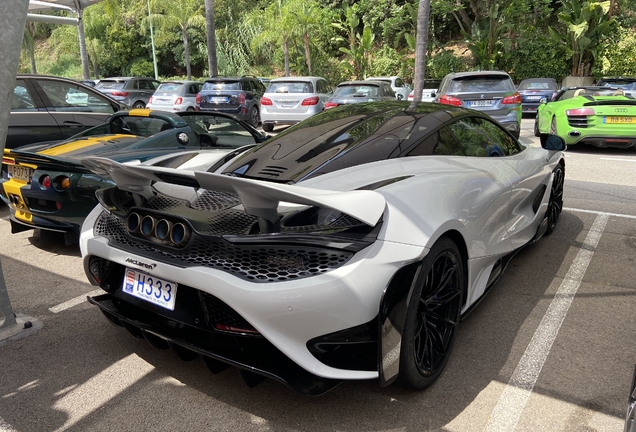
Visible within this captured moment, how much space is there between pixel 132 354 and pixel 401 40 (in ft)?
104

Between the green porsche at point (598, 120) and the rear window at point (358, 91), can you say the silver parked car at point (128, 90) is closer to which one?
the rear window at point (358, 91)

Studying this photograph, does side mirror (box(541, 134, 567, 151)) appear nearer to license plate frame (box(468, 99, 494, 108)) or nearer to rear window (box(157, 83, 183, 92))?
license plate frame (box(468, 99, 494, 108))

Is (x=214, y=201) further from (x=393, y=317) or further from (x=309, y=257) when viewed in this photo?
(x=393, y=317)

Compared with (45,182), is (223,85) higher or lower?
higher

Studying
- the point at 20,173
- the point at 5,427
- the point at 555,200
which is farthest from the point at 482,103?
the point at 5,427

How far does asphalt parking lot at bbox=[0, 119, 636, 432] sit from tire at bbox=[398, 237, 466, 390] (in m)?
0.14

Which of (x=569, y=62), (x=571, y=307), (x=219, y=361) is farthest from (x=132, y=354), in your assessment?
(x=569, y=62)

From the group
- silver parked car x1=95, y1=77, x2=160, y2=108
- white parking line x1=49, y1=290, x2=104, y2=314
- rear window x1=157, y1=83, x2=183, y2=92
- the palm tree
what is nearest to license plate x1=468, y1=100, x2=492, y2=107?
white parking line x1=49, y1=290, x2=104, y2=314

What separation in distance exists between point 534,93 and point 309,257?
18.3 meters

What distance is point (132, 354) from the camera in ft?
9.98

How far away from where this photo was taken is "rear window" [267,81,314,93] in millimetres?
13547

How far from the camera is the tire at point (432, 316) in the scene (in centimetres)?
239

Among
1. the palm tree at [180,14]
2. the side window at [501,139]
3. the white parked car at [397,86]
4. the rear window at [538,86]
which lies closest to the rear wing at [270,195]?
the side window at [501,139]

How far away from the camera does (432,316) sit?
2623 mm
